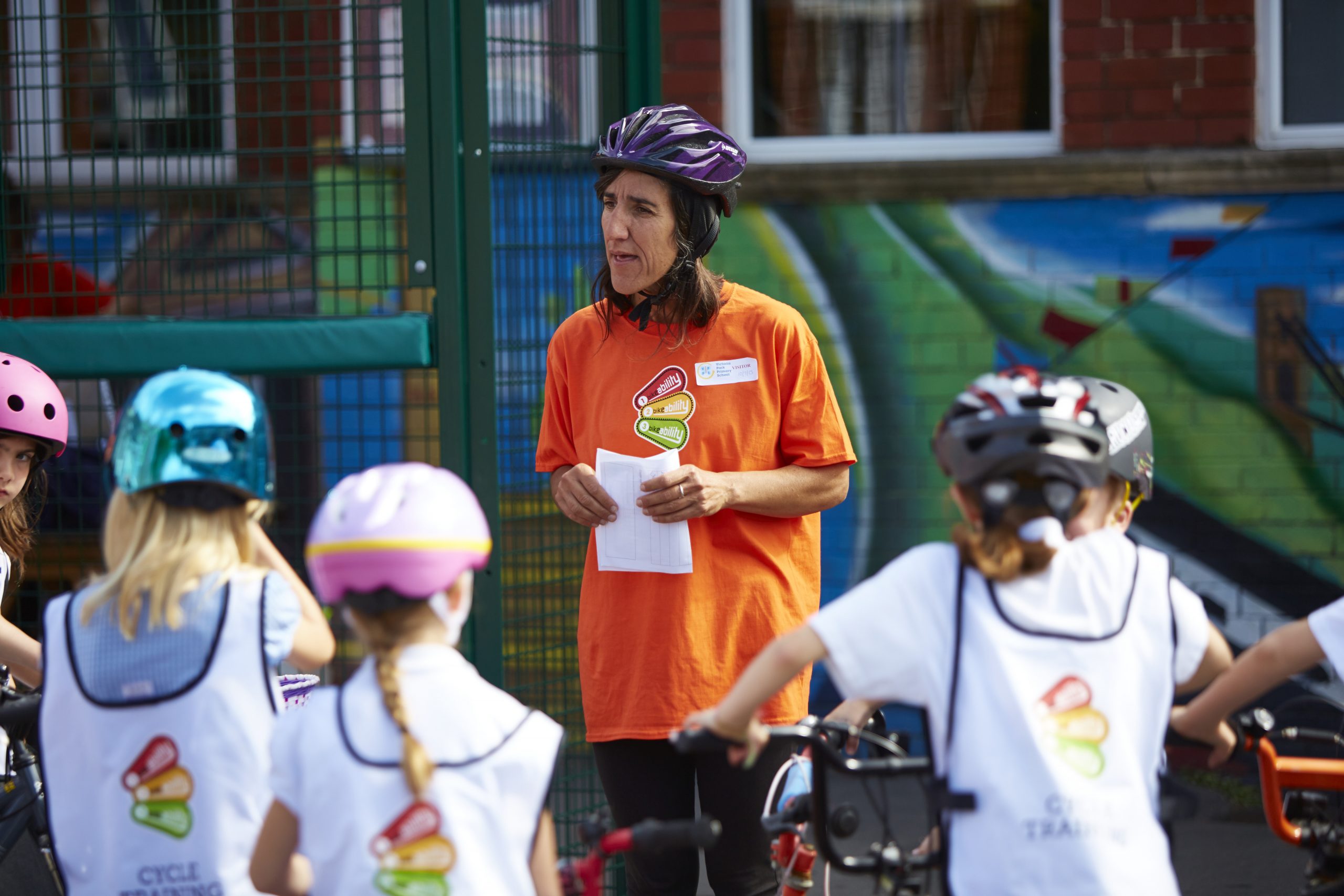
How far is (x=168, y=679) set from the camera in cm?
226

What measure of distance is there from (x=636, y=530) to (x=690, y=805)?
26.3 inches

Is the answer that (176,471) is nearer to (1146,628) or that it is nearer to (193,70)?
(1146,628)

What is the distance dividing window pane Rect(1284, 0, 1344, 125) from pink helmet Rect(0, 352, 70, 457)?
529 centimetres

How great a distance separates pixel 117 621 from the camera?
230 centimetres

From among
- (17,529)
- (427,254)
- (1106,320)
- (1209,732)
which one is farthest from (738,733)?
(1106,320)

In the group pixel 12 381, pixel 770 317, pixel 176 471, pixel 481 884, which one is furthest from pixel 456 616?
pixel 12 381

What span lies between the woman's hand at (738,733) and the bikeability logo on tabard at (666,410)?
1.00 m

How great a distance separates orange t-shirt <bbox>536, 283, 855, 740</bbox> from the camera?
3145 mm

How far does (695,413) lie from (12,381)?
5.92ft

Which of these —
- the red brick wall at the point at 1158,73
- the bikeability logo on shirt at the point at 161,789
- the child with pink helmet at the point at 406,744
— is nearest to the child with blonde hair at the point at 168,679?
the bikeability logo on shirt at the point at 161,789

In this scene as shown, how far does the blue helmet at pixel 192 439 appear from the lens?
7.81 feet

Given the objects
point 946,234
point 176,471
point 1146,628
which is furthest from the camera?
point 946,234

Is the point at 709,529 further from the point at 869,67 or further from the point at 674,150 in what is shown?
the point at 869,67

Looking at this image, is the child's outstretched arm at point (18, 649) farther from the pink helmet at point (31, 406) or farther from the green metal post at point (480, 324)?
the green metal post at point (480, 324)
